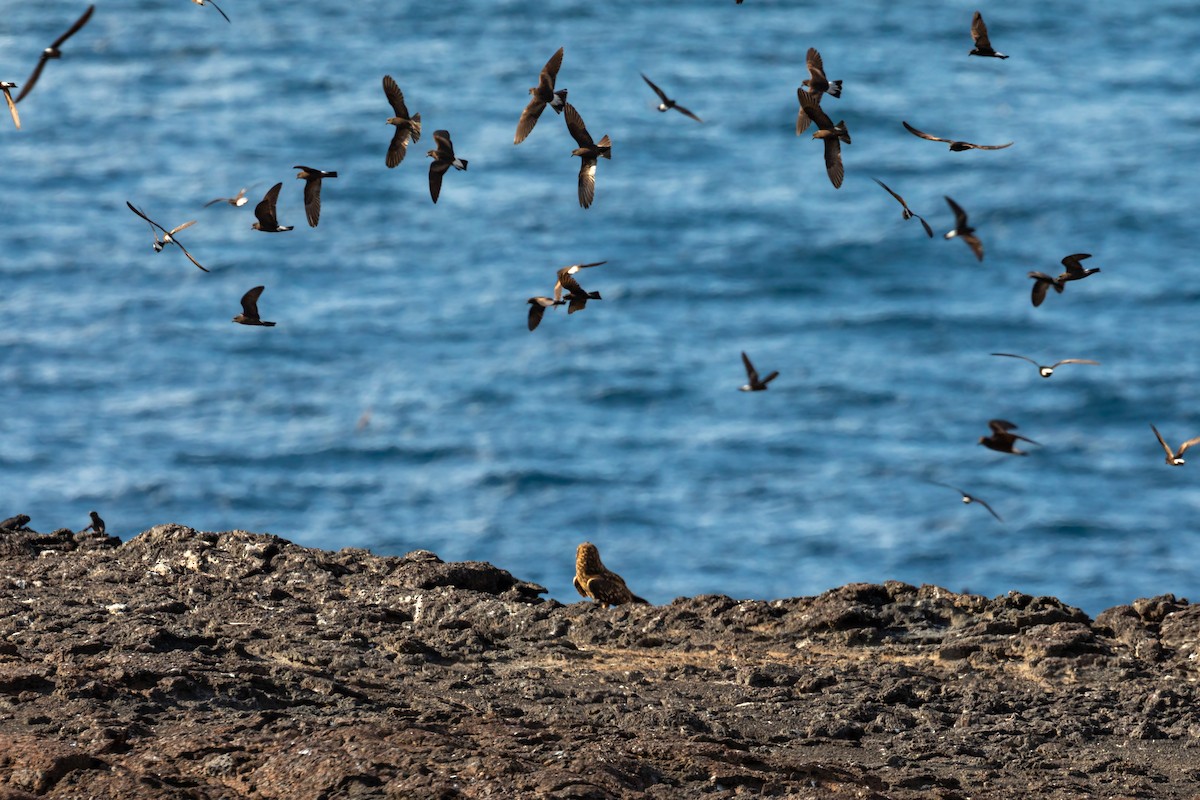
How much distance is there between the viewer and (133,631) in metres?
9.43

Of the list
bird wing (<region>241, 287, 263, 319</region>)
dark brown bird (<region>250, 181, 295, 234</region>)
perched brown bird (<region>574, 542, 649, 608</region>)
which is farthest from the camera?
perched brown bird (<region>574, 542, 649, 608</region>)

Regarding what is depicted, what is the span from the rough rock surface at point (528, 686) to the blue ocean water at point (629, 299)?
19.6 m

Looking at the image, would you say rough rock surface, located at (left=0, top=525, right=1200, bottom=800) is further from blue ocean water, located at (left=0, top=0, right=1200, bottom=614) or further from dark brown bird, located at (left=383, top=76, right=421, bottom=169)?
blue ocean water, located at (left=0, top=0, right=1200, bottom=614)

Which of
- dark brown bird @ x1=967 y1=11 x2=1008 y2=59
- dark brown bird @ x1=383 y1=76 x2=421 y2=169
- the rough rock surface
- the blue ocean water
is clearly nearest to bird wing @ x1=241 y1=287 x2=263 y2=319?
dark brown bird @ x1=383 y1=76 x2=421 y2=169

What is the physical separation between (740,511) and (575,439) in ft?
12.1

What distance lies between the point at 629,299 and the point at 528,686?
95.3 ft

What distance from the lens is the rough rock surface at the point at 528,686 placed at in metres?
7.83

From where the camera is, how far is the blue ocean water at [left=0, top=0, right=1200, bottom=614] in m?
33.2

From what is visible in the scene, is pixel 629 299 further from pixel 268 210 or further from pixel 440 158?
pixel 268 210

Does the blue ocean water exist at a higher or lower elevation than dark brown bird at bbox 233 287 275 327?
lower

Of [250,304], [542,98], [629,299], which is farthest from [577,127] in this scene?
[629,299]

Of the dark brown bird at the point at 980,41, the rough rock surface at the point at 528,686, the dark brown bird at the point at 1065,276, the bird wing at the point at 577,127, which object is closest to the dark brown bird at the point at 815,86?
the dark brown bird at the point at 980,41

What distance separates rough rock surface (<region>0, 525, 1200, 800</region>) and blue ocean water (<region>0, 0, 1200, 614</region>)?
19.6m

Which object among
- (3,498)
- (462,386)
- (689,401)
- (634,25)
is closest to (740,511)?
(689,401)
